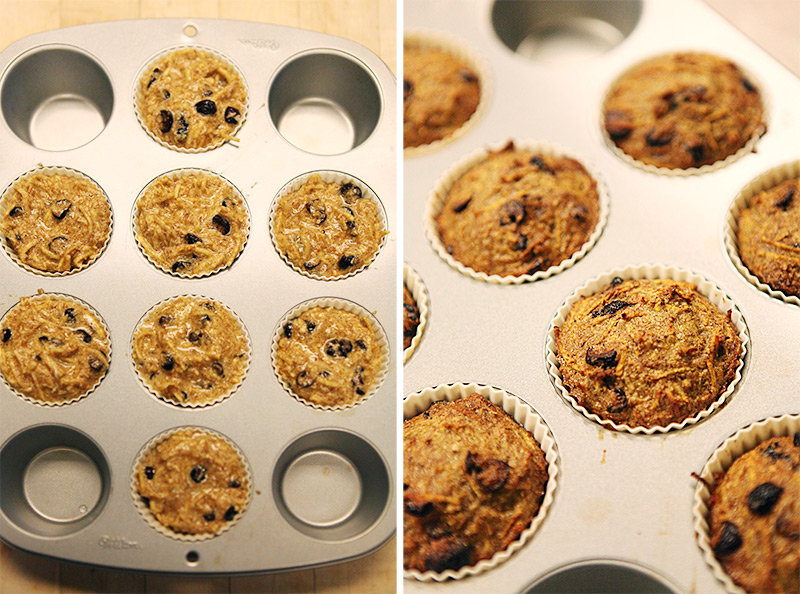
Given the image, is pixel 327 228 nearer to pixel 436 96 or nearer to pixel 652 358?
pixel 436 96

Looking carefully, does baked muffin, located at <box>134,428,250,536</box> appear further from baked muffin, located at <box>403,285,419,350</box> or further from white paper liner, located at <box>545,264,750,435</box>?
white paper liner, located at <box>545,264,750,435</box>

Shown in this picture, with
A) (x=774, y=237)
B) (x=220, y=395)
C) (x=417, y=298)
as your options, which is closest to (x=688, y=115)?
(x=774, y=237)

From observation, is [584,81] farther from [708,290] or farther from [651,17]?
[708,290]

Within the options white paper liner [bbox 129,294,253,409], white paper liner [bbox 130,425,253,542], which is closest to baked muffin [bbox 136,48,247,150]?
white paper liner [bbox 129,294,253,409]

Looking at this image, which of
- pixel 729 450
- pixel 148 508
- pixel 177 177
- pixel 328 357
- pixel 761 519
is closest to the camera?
pixel 761 519

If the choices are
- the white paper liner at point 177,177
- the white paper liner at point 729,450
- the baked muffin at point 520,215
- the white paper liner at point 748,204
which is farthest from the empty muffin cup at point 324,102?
the white paper liner at point 729,450

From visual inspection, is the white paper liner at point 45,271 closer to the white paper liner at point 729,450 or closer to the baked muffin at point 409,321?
the baked muffin at point 409,321
